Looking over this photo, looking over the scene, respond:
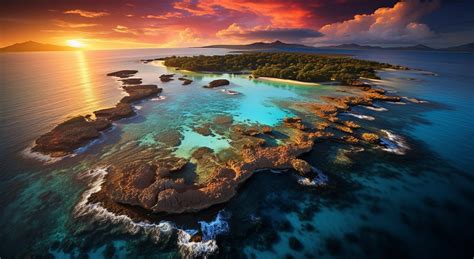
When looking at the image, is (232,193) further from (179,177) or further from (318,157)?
(318,157)

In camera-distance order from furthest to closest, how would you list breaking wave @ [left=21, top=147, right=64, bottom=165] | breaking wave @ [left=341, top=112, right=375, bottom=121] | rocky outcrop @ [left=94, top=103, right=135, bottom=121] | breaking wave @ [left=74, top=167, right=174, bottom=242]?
1. breaking wave @ [left=341, top=112, right=375, bottom=121]
2. rocky outcrop @ [left=94, top=103, right=135, bottom=121]
3. breaking wave @ [left=21, top=147, right=64, bottom=165]
4. breaking wave @ [left=74, top=167, right=174, bottom=242]

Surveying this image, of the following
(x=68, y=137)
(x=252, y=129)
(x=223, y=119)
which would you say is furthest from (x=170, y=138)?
(x=68, y=137)

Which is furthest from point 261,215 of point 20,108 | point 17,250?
point 20,108

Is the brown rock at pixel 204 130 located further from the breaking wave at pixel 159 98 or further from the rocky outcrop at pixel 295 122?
the breaking wave at pixel 159 98

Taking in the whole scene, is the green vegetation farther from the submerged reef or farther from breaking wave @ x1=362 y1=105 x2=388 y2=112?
the submerged reef

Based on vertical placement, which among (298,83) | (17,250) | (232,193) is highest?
(298,83)

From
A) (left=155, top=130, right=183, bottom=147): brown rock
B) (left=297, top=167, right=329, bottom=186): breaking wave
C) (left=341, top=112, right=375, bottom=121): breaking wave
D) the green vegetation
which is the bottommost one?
(left=297, top=167, right=329, bottom=186): breaking wave

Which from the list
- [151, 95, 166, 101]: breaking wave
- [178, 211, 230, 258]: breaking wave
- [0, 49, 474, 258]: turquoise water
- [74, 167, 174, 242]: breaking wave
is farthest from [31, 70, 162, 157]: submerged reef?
[178, 211, 230, 258]: breaking wave
